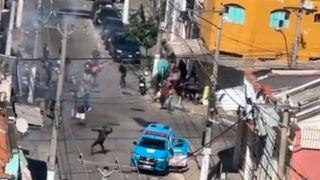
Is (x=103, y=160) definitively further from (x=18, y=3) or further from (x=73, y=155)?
(x=18, y=3)

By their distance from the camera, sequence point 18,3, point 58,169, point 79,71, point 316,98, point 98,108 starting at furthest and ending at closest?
1. point 18,3
2. point 79,71
3. point 98,108
4. point 58,169
5. point 316,98

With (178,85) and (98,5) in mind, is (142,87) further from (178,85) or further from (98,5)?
(98,5)

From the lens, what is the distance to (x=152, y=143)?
41219 millimetres

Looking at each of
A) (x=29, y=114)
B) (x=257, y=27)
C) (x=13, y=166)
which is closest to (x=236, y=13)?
(x=257, y=27)

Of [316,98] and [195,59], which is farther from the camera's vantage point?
[195,59]

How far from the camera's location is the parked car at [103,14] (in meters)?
65.3

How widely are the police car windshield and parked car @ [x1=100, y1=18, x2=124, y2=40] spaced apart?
67.8ft

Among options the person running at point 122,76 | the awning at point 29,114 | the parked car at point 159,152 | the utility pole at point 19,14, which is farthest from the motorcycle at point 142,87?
the awning at point 29,114

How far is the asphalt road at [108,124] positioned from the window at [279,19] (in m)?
7.11

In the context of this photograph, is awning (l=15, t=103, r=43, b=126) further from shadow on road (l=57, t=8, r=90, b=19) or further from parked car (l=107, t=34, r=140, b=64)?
shadow on road (l=57, t=8, r=90, b=19)

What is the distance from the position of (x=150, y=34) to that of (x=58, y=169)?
21486 millimetres

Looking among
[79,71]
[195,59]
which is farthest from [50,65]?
[195,59]

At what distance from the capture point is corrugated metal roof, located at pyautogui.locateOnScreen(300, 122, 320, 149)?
33750 mm

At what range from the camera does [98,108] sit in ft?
164
